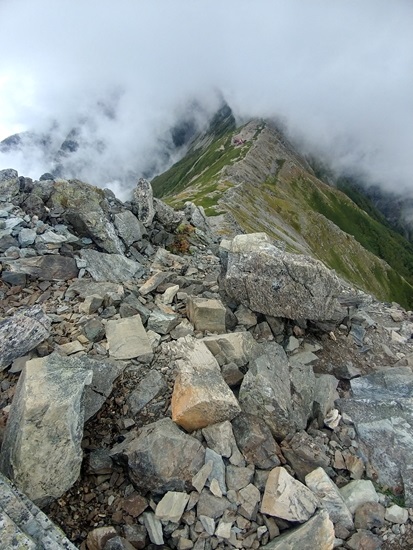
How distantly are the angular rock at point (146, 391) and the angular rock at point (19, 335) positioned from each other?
2.95m

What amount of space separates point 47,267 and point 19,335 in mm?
3982

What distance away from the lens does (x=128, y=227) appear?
56.3ft

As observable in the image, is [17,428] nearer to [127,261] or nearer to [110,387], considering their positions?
[110,387]

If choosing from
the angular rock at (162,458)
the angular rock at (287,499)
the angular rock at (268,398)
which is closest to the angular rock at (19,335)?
the angular rock at (162,458)

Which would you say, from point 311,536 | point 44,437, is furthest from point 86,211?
point 311,536

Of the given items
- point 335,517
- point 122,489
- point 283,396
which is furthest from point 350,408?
point 122,489

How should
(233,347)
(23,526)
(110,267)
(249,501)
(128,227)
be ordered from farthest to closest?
(128,227) → (110,267) → (233,347) → (249,501) → (23,526)

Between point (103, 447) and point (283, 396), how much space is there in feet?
15.2

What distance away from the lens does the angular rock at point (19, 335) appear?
29.7 feet

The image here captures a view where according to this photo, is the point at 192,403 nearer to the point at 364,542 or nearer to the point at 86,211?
the point at 364,542

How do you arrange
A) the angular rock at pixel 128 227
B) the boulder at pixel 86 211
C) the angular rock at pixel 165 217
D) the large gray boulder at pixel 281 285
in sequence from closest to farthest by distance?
the large gray boulder at pixel 281 285, the boulder at pixel 86 211, the angular rock at pixel 128 227, the angular rock at pixel 165 217

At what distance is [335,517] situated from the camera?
7.38 meters

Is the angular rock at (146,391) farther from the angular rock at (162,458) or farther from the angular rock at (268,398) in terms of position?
the angular rock at (268,398)

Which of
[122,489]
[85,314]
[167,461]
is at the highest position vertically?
[85,314]
